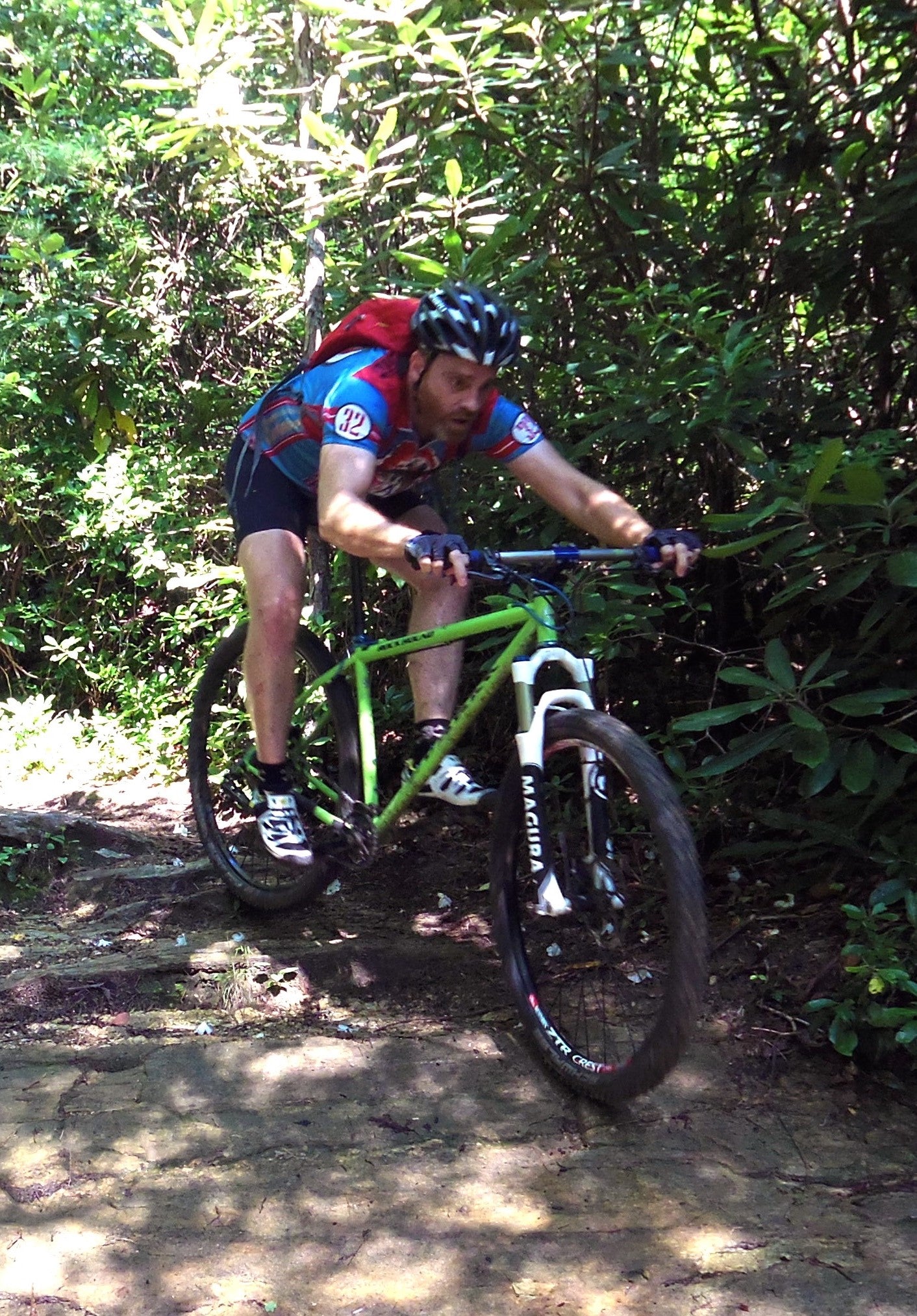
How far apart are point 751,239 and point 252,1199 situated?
325cm

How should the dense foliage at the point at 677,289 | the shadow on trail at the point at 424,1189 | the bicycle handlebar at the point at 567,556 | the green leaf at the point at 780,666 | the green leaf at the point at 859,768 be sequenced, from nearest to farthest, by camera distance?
the shadow on trail at the point at 424,1189, the bicycle handlebar at the point at 567,556, the green leaf at the point at 859,768, the green leaf at the point at 780,666, the dense foliage at the point at 677,289

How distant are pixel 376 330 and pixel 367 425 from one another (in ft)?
1.17

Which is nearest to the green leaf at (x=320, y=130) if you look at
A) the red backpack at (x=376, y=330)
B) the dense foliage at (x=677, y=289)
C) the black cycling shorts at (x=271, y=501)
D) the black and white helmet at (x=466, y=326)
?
the dense foliage at (x=677, y=289)

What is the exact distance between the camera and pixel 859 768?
2.72 meters

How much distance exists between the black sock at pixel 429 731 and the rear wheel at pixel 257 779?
0.29 m

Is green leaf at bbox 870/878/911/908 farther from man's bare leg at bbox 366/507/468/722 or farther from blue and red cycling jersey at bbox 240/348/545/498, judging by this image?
blue and red cycling jersey at bbox 240/348/545/498

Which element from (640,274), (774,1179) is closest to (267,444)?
(640,274)

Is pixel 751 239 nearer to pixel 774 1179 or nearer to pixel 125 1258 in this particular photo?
pixel 774 1179

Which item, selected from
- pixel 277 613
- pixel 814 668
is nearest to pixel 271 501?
pixel 277 613

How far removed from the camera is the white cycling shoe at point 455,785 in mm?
2957

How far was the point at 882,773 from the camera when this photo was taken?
2764 mm

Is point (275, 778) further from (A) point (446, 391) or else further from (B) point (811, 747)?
(B) point (811, 747)

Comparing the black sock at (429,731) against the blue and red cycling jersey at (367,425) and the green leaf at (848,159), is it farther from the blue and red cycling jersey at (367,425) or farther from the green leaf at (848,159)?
the green leaf at (848,159)

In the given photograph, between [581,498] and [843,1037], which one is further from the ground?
[581,498]
